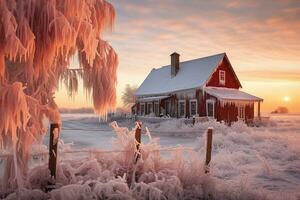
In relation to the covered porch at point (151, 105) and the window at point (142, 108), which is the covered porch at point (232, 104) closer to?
the covered porch at point (151, 105)

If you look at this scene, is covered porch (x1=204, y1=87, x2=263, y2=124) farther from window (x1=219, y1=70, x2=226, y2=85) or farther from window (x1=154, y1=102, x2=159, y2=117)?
window (x1=154, y1=102, x2=159, y2=117)

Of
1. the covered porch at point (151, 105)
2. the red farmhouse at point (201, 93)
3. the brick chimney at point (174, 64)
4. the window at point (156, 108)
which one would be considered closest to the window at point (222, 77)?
the red farmhouse at point (201, 93)

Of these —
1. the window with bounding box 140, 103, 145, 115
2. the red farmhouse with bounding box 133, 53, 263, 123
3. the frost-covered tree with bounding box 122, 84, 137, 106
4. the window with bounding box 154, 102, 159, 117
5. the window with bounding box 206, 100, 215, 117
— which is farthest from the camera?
the frost-covered tree with bounding box 122, 84, 137, 106

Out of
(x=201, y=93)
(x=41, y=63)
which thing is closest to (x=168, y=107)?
(x=201, y=93)

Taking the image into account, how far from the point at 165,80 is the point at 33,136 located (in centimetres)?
3163

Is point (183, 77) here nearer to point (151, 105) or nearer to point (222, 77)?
point (222, 77)

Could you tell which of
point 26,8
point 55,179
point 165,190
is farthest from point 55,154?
point 26,8

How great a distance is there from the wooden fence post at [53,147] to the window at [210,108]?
2552cm

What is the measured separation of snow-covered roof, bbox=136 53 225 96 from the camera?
112ft

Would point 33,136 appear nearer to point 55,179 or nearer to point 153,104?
point 55,179

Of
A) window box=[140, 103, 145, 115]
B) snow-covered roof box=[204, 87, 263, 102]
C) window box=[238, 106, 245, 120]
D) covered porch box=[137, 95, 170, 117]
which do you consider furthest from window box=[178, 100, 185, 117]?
window box=[140, 103, 145, 115]

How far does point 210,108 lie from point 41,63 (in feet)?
88.3

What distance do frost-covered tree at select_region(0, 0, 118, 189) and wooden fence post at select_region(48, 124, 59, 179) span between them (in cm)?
49

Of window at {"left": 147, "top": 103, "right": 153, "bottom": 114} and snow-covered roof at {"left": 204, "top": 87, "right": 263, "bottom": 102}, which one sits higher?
snow-covered roof at {"left": 204, "top": 87, "right": 263, "bottom": 102}
